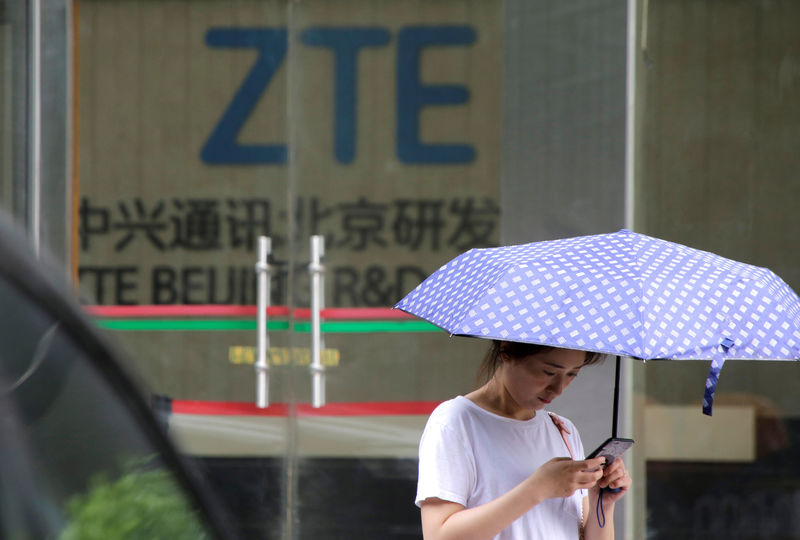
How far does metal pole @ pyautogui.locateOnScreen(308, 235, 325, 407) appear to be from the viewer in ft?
16.6

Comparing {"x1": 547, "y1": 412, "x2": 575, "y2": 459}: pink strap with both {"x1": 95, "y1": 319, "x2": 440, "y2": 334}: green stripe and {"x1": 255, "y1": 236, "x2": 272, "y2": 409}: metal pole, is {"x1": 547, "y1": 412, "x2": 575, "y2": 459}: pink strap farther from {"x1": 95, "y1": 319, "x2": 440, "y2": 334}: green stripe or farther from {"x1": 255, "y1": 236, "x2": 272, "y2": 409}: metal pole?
{"x1": 255, "y1": 236, "x2": 272, "y2": 409}: metal pole

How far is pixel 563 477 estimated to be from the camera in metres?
2.13

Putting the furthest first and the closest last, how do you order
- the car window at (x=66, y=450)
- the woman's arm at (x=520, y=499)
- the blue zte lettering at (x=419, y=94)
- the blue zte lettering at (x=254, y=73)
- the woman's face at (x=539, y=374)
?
the blue zte lettering at (x=254, y=73)
the blue zte lettering at (x=419, y=94)
the woman's face at (x=539, y=374)
the woman's arm at (x=520, y=499)
the car window at (x=66, y=450)

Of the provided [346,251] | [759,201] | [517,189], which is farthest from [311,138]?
[759,201]

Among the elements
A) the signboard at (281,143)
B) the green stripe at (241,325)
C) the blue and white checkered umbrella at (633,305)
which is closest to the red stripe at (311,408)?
the green stripe at (241,325)

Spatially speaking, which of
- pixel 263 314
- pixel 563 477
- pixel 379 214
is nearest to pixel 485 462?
pixel 563 477

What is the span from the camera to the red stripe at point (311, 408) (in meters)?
5.02

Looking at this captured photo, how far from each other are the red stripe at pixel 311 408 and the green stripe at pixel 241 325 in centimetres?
35

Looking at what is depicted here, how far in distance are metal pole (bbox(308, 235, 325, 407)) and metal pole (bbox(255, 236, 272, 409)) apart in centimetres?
22

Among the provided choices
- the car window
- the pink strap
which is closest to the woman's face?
the pink strap

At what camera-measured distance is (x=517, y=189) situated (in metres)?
4.85

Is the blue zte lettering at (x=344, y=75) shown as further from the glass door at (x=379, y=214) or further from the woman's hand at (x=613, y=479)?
the woman's hand at (x=613, y=479)

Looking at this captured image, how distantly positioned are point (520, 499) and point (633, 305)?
17.3 inches

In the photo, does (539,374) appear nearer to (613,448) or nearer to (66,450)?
(613,448)
